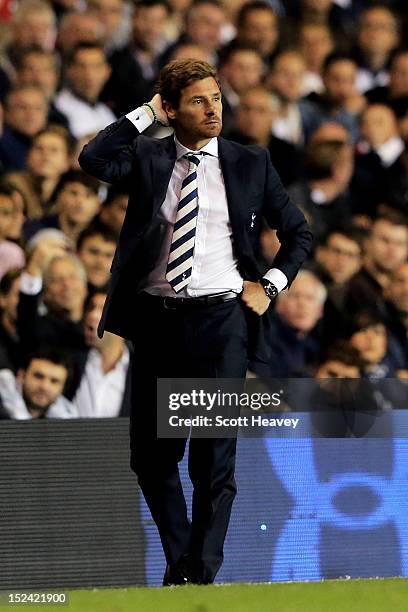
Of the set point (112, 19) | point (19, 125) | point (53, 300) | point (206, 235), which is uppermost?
point (112, 19)

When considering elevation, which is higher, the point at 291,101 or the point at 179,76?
the point at 179,76

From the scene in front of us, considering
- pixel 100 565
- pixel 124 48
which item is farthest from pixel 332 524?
pixel 124 48

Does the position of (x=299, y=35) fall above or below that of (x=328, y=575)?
above

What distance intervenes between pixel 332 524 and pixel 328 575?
186mm

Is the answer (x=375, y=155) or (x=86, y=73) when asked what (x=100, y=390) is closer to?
(x=86, y=73)

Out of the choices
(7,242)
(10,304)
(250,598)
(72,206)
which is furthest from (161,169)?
(72,206)

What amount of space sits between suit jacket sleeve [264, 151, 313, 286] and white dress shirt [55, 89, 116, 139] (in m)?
3.38

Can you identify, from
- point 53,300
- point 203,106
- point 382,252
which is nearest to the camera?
point 203,106

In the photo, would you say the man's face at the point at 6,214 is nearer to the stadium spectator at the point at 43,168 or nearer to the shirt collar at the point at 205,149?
the stadium spectator at the point at 43,168

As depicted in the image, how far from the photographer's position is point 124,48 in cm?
775

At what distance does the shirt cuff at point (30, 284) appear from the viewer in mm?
6902

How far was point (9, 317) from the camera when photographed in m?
6.84

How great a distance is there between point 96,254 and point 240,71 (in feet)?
5.34

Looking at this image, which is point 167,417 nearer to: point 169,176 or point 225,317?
point 225,317
